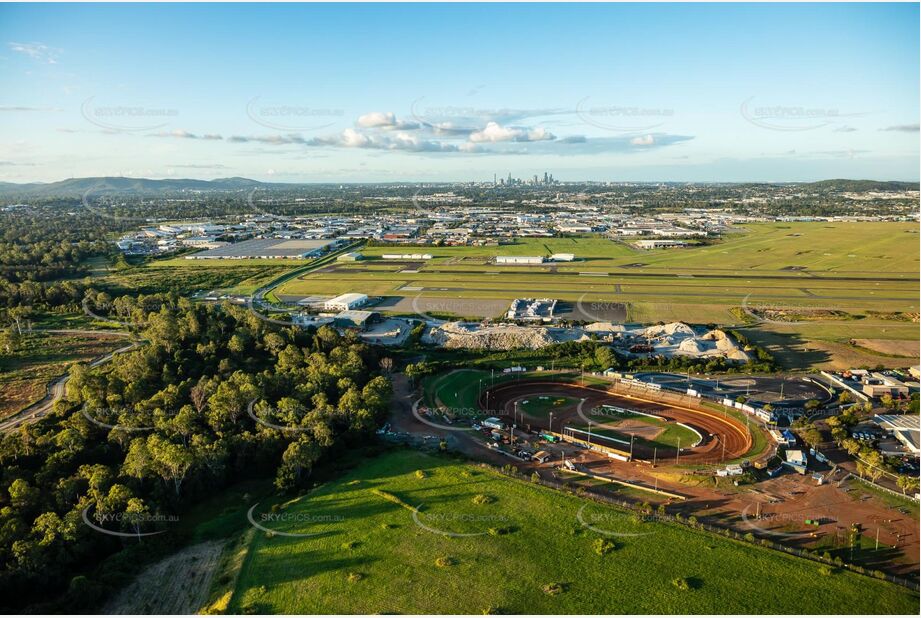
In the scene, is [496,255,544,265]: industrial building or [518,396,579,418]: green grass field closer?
[518,396,579,418]: green grass field

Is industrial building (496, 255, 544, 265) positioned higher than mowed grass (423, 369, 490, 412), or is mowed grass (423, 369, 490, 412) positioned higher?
industrial building (496, 255, 544, 265)

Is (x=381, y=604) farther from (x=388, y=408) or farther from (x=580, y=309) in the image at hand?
(x=580, y=309)

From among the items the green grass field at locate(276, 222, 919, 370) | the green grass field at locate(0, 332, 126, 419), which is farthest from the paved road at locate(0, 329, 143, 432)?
the green grass field at locate(276, 222, 919, 370)

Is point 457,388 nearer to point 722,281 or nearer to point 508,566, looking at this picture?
point 508,566

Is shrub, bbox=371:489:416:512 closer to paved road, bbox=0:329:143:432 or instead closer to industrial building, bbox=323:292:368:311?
paved road, bbox=0:329:143:432

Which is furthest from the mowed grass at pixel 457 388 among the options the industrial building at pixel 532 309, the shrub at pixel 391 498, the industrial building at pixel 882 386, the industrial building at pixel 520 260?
the industrial building at pixel 520 260

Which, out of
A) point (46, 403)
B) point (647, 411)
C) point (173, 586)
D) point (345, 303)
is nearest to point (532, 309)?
point (345, 303)
